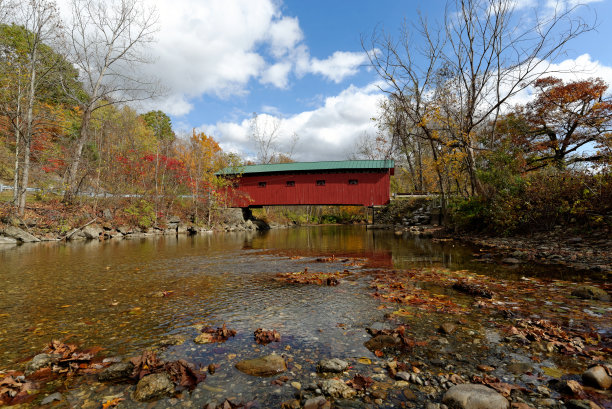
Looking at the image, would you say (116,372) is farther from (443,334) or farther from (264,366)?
(443,334)

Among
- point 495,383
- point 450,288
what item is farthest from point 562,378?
point 450,288

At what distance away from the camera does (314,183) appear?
2795cm

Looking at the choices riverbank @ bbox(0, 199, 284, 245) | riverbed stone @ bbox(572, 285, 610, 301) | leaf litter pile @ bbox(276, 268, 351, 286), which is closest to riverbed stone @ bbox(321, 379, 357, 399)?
leaf litter pile @ bbox(276, 268, 351, 286)

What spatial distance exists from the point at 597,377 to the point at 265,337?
316cm

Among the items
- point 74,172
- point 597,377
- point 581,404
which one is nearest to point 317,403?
point 581,404

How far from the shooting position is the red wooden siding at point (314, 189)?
26812 millimetres

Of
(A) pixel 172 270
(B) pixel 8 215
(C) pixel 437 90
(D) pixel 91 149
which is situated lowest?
(A) pixel 172 270

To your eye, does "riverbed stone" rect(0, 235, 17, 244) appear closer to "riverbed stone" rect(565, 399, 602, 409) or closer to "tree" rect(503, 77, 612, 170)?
"riverbed stone" rect(565, 399, 602, 409)

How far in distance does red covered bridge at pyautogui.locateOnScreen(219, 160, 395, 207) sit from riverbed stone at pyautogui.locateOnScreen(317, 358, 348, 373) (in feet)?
80.9

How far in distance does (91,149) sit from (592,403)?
34317 millimetres

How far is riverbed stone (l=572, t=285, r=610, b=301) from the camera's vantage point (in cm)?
480

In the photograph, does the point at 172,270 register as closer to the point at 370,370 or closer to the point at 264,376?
the point at 264,376

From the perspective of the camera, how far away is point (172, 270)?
809 cm

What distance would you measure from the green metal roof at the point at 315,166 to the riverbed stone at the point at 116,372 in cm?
2506
